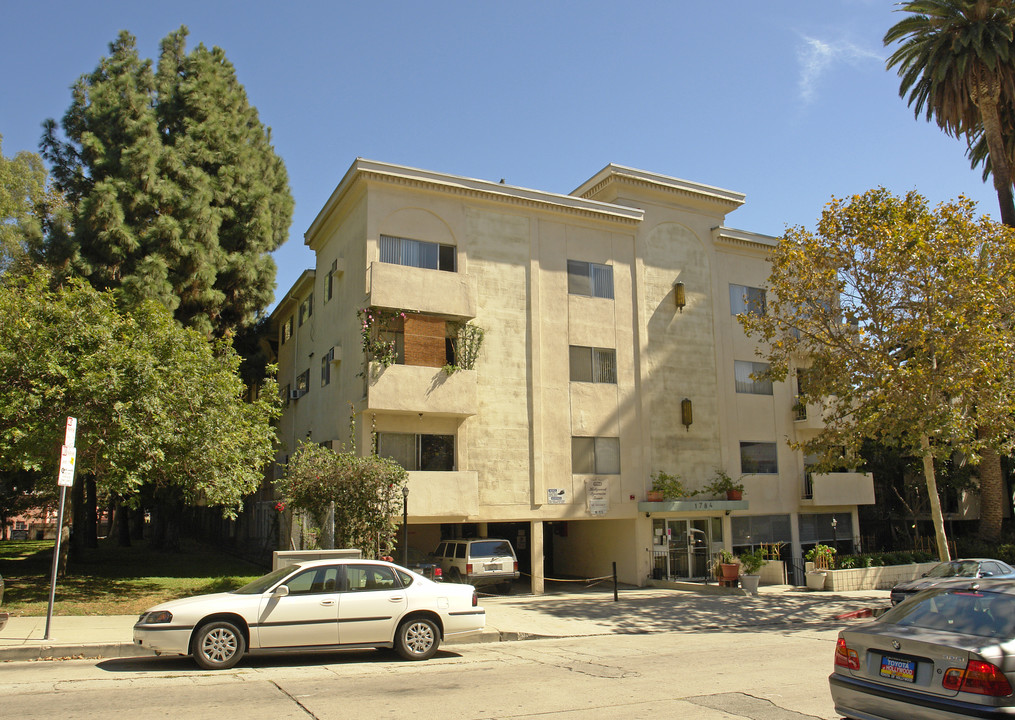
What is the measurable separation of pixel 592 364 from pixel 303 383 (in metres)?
11.6

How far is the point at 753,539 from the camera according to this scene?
90.0 feet

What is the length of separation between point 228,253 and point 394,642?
875 inches

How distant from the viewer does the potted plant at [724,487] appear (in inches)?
1017

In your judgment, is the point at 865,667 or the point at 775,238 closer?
the point at 865,667

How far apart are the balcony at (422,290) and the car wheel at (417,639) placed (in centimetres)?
1168

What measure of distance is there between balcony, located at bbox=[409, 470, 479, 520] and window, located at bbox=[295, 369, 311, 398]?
29.8 feet

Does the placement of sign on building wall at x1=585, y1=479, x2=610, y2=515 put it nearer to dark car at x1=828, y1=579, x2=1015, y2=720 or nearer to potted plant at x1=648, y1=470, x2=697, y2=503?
potted plant at x1=648, y1=470, x2=697, y2=503

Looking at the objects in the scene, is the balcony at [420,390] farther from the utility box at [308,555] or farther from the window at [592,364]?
the utility box at [308,555]

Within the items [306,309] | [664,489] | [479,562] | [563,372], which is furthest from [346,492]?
[306,309]

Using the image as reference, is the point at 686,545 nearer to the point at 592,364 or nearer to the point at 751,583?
the point at 751,583

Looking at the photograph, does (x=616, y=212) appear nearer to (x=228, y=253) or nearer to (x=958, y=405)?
(x=958, y=405)

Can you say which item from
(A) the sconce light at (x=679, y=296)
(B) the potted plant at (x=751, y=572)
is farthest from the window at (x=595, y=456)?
(A) the sconce light at (x=679, y=296)

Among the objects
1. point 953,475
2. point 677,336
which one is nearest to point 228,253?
point 677,336

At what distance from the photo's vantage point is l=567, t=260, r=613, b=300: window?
83.5 feet
